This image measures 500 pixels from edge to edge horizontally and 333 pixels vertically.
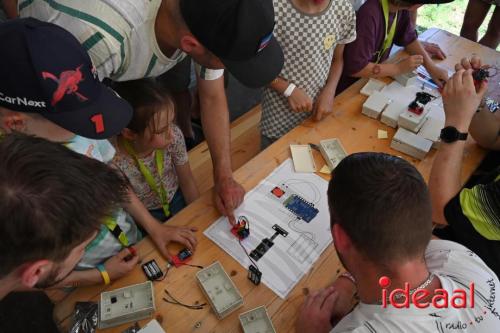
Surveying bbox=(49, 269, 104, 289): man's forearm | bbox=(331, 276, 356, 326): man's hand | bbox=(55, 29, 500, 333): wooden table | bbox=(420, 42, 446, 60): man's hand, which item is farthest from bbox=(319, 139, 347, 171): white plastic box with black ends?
bbox=(420, 42, 446, 60): man's hand

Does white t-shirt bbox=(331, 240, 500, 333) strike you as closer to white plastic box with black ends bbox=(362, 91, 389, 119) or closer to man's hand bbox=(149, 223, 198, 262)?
man's hand bbox=(149, 223, 198, 262)

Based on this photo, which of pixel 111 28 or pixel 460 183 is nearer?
pixel 111 28

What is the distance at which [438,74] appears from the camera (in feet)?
6.65

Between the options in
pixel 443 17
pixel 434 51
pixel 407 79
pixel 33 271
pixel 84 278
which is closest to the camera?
pixel 33 271

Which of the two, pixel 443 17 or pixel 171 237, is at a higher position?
pixel 171 237

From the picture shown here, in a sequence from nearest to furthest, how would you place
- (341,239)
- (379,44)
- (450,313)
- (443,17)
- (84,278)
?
(450,313) < (341,239) < (84,278) < (379,44) < (443,17)

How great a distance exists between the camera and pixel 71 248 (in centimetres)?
77

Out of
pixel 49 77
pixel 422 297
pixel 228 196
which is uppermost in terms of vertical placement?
pixel 49 77

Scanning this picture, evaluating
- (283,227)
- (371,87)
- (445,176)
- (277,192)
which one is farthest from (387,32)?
(283,227)

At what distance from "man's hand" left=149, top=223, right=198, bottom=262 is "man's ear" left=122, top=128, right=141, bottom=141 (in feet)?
1.35

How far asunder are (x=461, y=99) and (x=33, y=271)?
1612 millimetres

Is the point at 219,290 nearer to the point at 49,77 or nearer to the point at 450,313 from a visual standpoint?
the point at 450,313

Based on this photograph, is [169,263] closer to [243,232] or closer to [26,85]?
[243,232]

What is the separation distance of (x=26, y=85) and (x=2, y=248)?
1.34 ft
